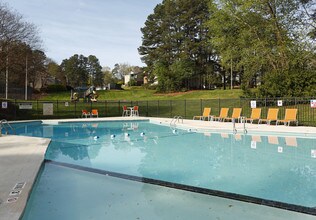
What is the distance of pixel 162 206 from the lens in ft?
14.3

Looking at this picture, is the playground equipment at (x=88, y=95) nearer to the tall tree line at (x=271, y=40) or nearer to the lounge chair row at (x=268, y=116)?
the lounge chair row at (x=268, y=116)

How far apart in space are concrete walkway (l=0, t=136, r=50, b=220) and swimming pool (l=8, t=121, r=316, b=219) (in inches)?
9.8

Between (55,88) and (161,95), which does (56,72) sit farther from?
(161,95)

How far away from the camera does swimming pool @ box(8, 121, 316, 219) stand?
4.97 m

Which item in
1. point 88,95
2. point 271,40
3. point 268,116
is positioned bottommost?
point 268,116

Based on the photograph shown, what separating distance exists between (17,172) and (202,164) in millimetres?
4294

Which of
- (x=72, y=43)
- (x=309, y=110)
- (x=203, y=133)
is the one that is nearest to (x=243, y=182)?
(x=203, y=133)

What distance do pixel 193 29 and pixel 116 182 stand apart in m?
37.8

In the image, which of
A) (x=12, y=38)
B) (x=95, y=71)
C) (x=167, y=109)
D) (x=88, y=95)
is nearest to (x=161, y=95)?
(x=88, y=95)

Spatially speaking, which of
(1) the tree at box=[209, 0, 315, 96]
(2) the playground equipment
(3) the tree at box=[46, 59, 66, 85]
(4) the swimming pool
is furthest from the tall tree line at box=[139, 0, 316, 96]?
(3) the tree at box=[46, 59, 66, 85]

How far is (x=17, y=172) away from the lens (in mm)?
5504

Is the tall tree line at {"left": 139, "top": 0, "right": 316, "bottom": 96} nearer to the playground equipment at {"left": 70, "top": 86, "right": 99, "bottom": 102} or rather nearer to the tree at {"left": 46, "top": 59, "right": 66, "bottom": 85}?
the playground equipment at {"left": 70, "top": 86, "right": 99, "bottom": 102}

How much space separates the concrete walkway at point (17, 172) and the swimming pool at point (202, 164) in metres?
0.25

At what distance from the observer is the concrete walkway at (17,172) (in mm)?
3727
